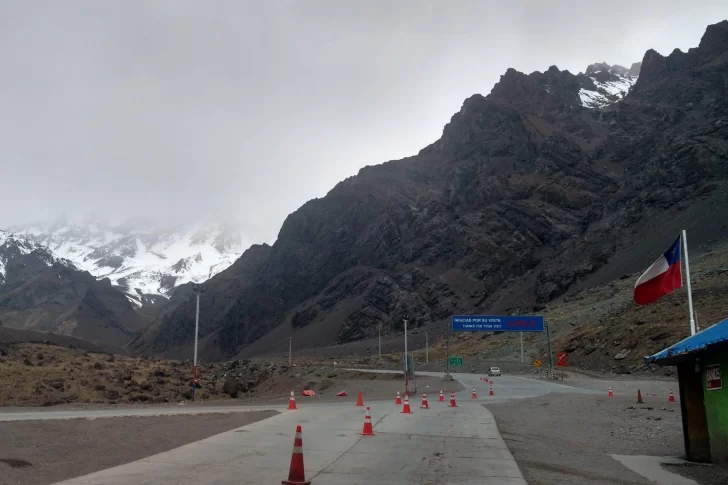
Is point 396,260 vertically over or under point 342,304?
over

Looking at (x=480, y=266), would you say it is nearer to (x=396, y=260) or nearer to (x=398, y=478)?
(x=396, y=260)

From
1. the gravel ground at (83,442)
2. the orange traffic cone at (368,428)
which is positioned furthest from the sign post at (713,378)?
the gravel ground at (83,442)

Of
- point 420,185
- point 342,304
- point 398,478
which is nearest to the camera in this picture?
point 398,478

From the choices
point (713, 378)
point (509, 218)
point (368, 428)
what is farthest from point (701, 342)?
point (509, 218)

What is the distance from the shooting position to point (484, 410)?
23.4 metres

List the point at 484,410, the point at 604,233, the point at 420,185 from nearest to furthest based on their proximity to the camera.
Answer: the point at 484,410 < the point at 604,233 < the point at 420,185

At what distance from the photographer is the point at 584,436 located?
16328 mm

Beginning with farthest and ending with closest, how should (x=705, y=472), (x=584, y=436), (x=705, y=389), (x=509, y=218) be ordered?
(x=509, y=218), (x=584, y=436), (x=705, y=389), (x=705, y=472)

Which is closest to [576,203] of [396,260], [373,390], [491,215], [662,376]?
[491,215]

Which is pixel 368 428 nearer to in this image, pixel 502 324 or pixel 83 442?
pixel 83 442

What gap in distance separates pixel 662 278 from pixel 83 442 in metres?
14.7

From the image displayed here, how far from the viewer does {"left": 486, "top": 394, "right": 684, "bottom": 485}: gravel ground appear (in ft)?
34.2

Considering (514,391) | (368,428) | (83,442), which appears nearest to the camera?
(83,442)

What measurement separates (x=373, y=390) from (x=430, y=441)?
27.2 m
